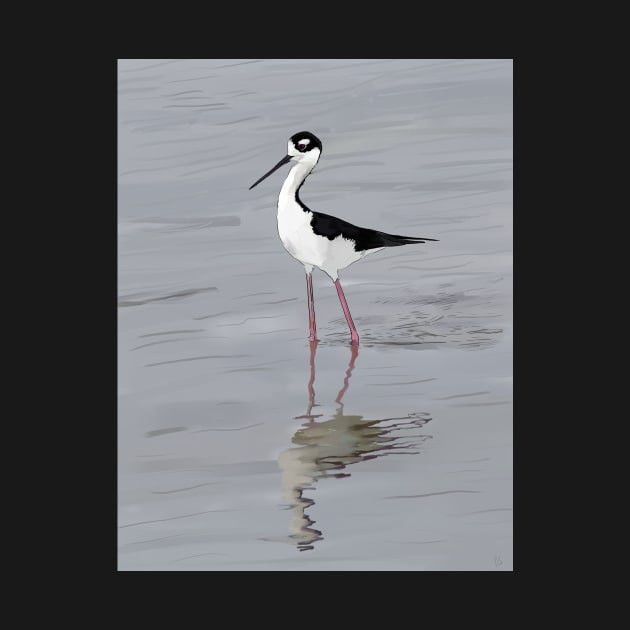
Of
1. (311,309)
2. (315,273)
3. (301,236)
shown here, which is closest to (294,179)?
(301,236)

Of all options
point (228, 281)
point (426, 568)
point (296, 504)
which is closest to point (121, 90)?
point (228, 281)

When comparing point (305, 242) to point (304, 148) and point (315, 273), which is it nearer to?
point (315, 273)

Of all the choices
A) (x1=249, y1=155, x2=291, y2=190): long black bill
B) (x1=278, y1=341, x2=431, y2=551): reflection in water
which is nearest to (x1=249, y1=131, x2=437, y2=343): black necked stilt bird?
(x1=249, y1=155, x2=291, y2=190): long black bill

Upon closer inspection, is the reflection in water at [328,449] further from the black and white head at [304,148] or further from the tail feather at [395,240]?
the black and white head at [304,148]

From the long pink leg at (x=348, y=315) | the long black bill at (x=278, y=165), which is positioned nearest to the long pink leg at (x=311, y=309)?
the long pink leg at (x=348, y=315)

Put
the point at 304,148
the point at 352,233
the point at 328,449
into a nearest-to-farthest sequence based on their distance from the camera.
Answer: the point at 328,449, the point at 304,148, the point at 352,233

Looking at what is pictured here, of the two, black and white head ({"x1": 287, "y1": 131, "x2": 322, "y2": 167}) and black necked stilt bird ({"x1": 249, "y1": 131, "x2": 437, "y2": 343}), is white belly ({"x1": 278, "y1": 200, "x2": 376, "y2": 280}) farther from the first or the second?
black and white head ({"x1": 287, "y1": 131, "x2": 322, "y2": 167})

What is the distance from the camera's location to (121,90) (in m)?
6.13

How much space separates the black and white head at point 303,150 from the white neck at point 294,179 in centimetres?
1

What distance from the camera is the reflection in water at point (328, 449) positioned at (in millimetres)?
5484

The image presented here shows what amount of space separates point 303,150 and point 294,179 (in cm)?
15

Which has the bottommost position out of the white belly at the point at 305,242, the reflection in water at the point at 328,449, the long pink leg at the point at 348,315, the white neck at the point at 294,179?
the reflection in water at the point at 328,449

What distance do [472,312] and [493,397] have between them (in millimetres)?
465

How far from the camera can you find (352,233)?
248 inches
